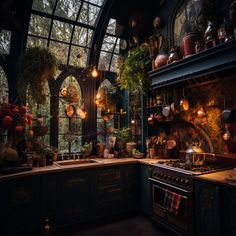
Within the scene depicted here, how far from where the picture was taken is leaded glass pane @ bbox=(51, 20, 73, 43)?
346 cm

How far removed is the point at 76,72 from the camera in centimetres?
371

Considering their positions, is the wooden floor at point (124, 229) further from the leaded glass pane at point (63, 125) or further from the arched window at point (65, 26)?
the arched window at point (65, 26)

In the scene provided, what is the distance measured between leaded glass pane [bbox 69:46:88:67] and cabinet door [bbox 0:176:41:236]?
207cm

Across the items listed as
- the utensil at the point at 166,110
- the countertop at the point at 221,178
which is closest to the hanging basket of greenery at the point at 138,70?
the utensil at the point at 166,110

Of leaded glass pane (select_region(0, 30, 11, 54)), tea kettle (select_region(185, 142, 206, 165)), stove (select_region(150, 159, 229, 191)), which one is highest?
leaded glass pane (select_region(0, 30, 11, 54))

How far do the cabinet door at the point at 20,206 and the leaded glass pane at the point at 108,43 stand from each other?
2.60 meters

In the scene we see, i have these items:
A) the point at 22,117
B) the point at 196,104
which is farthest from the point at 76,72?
the point at 196,104

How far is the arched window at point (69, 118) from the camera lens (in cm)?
349

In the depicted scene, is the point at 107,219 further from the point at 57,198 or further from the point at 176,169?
the point at 176,169

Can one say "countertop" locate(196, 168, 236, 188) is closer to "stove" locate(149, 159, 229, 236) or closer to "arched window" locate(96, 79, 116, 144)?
"stove" locate(149, 159, 229, 236)

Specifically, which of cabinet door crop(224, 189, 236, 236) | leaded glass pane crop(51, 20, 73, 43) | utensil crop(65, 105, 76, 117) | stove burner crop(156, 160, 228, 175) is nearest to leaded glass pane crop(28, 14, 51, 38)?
leaded glass pane crop(51, 20, 73, 43)

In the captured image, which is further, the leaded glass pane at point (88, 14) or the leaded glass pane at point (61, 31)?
the leaded glass pane at point (88, 14)

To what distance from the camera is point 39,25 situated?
334 cm

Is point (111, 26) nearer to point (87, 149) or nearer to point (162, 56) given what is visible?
point (162, 56)
